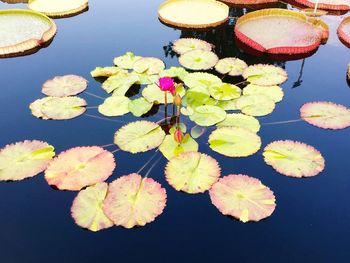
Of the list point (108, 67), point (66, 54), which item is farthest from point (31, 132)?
point (66, 54)

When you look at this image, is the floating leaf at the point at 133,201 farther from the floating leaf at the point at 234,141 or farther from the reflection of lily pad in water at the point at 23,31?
the reflection of lily pad in water at the point at 23,31

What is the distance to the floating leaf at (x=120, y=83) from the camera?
381 cm

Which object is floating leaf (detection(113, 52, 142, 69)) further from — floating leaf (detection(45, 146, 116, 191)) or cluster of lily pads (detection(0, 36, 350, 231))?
floating leaf (detection(45, 146, 116, 191))

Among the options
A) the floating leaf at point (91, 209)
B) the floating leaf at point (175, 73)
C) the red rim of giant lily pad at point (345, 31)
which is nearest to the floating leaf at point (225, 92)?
the floating leaf at point (175, 73)

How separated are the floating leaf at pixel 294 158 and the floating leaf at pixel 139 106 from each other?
3.75 feet

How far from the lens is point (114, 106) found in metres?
3.60

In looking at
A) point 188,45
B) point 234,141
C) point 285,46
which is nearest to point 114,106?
point 234,141

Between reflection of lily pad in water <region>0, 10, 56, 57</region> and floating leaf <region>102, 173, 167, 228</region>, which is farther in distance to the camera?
reflection of lily pad in water <region>0, 10, 56, 57</region>

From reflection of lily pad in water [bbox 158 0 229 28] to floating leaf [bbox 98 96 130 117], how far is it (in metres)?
1.95

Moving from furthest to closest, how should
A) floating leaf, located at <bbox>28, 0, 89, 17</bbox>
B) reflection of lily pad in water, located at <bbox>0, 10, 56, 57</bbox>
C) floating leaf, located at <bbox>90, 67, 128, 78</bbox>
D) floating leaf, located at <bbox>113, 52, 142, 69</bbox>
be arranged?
floating leaf, located at <bbox>28, 0, 89, 17</bbox>, reflection of lily pad in water, located at <bbox>0, 10, 56, 57</bbox>, floating leaf, located at <bbox>113, 52, 142, 69</bbox>, floating leaf, located at <bbox>90, 67, 128, 78</bbox>

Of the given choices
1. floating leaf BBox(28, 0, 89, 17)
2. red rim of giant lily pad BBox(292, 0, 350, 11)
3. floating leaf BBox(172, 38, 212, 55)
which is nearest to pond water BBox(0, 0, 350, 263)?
floating leaf BBox(172, 38, 212, 55)

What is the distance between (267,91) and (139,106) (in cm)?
128

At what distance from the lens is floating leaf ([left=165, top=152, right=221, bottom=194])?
2.81 m

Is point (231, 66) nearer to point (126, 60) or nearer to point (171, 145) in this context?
point (126, 60)
